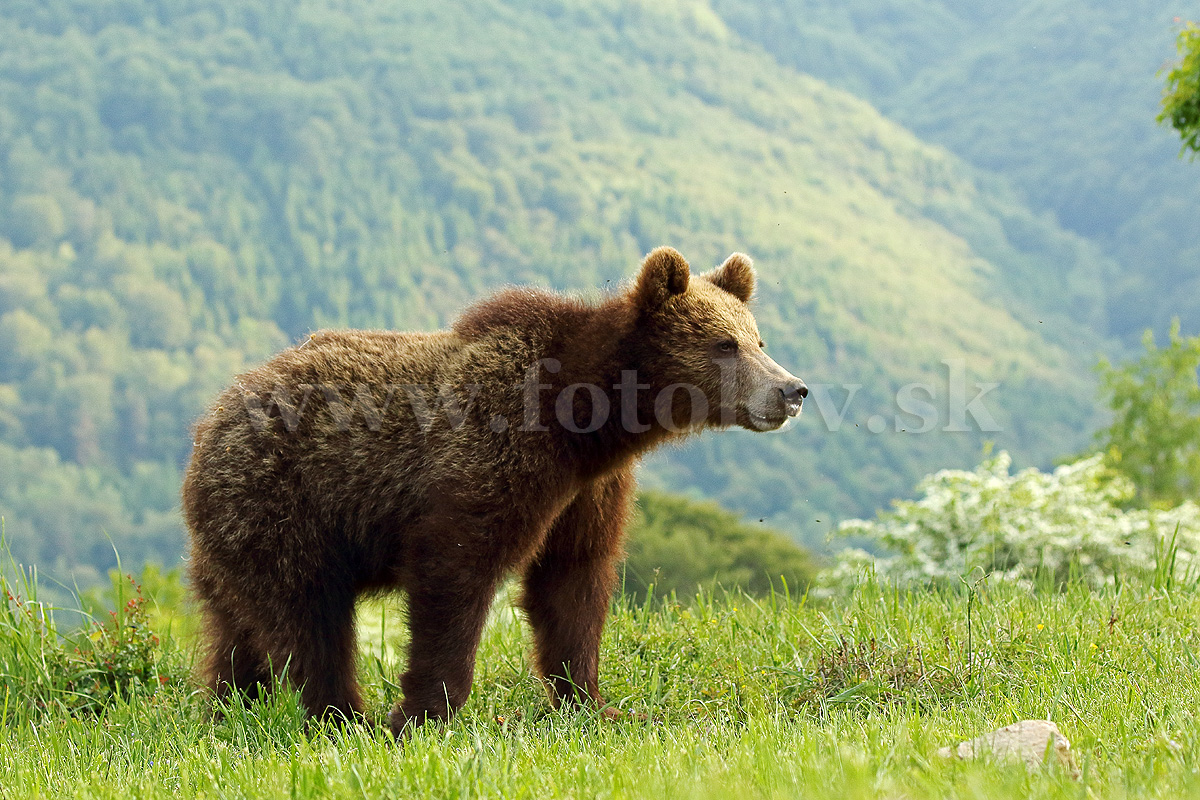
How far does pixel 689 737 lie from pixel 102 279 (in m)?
174

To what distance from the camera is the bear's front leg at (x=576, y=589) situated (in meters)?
5.62

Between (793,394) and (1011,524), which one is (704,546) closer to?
(1011,524)

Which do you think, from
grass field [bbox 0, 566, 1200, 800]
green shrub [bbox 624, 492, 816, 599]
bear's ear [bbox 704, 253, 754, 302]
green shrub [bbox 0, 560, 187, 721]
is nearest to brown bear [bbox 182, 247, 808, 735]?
bear's ear [bbox 704, 253, 754, 302]

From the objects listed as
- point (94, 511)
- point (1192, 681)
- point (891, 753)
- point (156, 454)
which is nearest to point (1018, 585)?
point (1192, 681)

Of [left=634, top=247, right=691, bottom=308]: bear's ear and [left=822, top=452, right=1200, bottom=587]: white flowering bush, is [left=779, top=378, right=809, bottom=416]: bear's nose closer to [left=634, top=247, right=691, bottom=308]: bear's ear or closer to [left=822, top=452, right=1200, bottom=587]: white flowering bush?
[left=634, top=247, right=691, bottom=308]: bear's ear

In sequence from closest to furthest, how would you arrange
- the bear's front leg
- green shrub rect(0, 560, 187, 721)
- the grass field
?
the grass field, the bear's front leg, green shrub rect(0, 560, 187, 721)

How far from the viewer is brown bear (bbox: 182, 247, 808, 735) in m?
5.03

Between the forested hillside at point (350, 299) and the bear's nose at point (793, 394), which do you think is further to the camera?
the forested hillside at point (350, 299)

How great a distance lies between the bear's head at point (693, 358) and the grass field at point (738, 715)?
45.5 inches

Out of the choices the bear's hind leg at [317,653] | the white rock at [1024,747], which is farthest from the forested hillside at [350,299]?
the white rock at [1024,747]

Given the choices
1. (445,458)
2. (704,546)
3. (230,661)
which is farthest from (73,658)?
(704,546)

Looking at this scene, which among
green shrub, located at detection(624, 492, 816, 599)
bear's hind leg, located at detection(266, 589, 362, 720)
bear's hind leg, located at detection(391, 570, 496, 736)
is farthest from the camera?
green shrub, located at detection(624, 492, 816, 599)

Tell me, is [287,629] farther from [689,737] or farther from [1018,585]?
[1018,585]

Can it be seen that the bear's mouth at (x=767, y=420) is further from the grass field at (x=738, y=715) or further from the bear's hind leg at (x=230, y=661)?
the bear's hind leg at (x=230, y=661)
